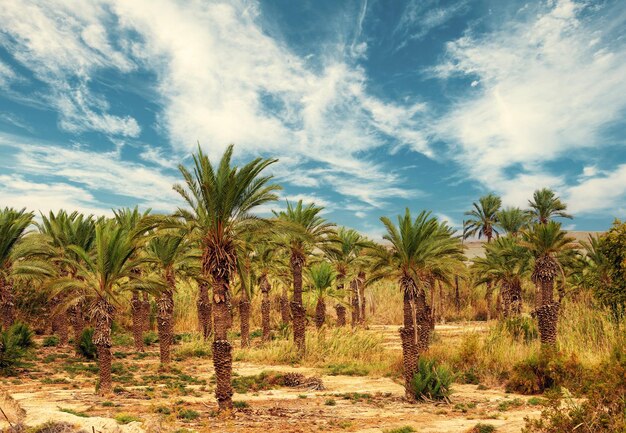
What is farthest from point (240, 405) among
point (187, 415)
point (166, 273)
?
point (166, 273)

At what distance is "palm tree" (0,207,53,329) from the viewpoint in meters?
24.4

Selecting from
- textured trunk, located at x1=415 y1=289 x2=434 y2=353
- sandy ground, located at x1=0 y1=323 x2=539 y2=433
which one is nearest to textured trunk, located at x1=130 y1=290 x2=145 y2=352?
sandy ground, located at x1=0 y1=323 x2=539 y2=433

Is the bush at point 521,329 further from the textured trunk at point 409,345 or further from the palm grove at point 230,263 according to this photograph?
the textured trunk at point 409,345

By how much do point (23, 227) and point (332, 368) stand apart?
706 inches

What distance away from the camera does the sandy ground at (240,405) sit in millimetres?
12703

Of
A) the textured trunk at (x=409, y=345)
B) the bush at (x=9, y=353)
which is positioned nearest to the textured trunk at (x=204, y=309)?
the bush at (x=9, y=353)

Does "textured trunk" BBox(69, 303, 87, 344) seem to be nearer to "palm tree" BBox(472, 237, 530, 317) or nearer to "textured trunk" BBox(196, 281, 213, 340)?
"textured trunk" BBox(196, 281, 213, 340)

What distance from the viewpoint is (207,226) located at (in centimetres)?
1528

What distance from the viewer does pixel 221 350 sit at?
595 inches

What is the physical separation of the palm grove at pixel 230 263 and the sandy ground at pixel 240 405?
1311 millimetres

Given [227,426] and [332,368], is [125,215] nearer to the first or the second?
[332,368]

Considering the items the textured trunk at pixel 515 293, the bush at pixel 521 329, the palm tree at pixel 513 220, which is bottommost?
the bush at pixel 521 329

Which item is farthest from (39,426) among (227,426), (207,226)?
(207,226)

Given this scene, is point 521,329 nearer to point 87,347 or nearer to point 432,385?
point 432,385
